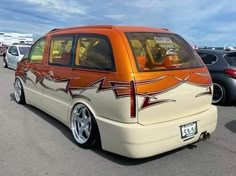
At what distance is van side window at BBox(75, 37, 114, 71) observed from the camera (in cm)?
376

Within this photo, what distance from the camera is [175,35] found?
441 centimetres

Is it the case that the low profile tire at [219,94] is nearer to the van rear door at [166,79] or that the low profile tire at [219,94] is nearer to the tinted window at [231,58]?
the tinted window at [231,58]

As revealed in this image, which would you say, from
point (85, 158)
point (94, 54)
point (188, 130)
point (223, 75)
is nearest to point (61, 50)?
point (94, 54)

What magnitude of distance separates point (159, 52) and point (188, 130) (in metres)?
1.12

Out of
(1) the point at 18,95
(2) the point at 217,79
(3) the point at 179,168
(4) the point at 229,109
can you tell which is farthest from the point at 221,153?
(1) the point at 18,95

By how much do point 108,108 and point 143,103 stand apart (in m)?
0.47

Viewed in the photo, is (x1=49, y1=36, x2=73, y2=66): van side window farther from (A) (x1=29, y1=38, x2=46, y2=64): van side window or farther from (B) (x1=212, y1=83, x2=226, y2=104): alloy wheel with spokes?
(B) (x1=212, y1=83, x2=226, y2=104): alloy wheel with spokes

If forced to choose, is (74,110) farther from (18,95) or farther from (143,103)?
(18,95)

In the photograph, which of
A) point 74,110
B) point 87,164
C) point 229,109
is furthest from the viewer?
point 229,109

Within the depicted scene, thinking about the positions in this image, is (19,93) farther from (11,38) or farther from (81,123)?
(11,38)

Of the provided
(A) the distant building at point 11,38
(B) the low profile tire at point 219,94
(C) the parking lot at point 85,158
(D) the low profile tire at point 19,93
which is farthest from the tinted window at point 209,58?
(A) the distant building at point 11,38

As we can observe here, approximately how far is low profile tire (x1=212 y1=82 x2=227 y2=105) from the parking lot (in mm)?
2130

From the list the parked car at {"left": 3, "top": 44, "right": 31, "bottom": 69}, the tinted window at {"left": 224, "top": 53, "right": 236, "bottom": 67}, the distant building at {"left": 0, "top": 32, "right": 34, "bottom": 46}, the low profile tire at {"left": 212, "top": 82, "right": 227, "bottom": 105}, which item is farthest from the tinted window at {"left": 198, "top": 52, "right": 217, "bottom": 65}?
the distant building at {"left": 0, "top": 32, "right": 34, "bottom": 46}

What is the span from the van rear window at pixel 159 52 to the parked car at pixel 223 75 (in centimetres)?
316
